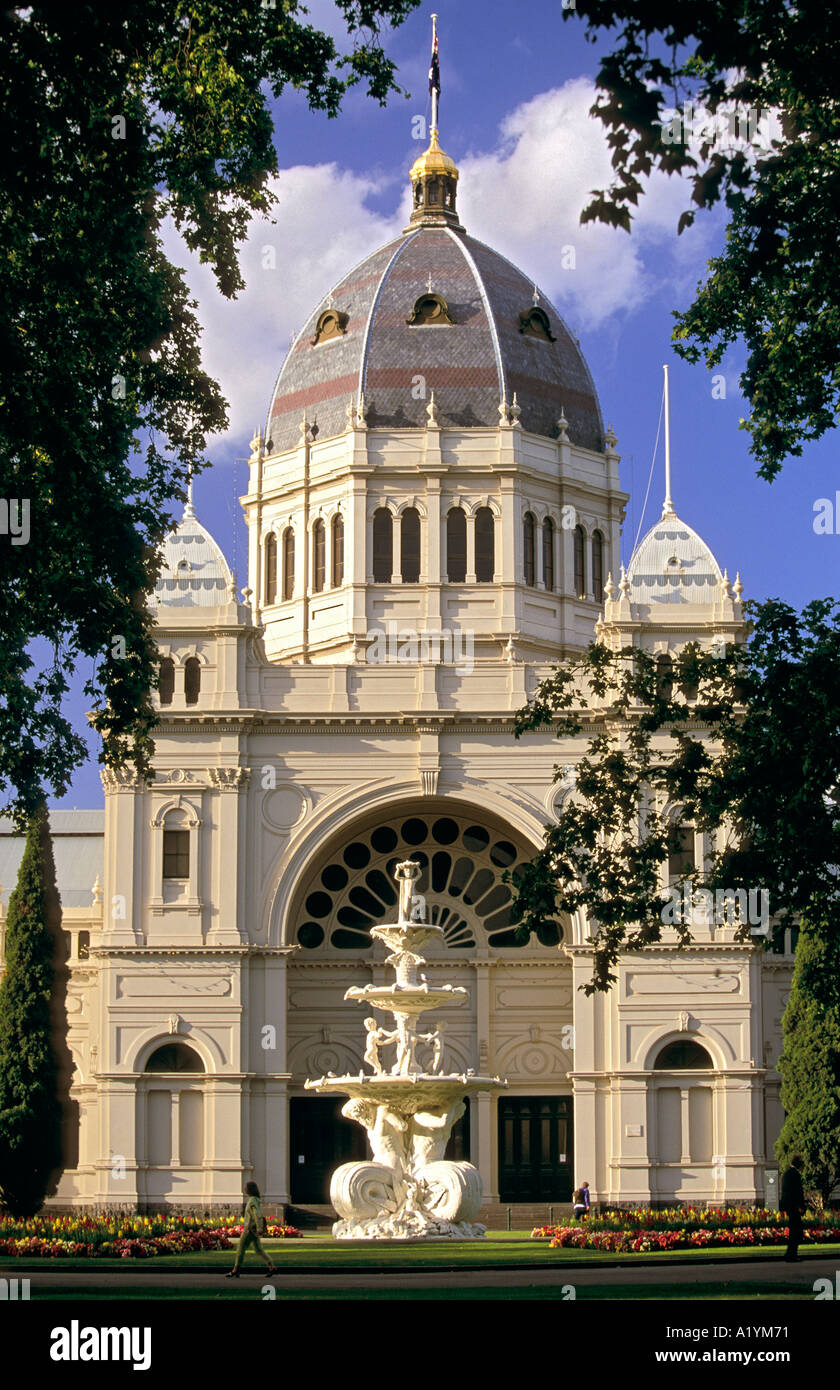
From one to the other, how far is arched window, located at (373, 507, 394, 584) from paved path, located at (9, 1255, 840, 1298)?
121 feet

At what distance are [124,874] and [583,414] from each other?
23676 mm

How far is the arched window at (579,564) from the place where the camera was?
71.0 m

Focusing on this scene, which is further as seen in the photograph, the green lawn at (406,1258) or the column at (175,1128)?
the column at (175,1128)

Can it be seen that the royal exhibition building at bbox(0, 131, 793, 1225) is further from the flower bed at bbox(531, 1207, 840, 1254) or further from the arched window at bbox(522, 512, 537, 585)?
the flower bed at bbox(531, 1207, 840, 1254)

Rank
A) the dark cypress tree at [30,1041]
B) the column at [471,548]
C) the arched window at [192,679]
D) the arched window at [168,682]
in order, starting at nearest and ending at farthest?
the dark cypress tree at [30,1041] → the arched window at [168,682] → the arched window at [192,679] → the column at [471,548]

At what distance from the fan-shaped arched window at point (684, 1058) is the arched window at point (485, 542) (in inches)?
673

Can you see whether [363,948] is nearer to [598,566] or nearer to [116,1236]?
[598,566]

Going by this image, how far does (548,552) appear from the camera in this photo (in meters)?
70.2

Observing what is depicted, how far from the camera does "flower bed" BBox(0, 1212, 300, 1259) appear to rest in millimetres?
38963

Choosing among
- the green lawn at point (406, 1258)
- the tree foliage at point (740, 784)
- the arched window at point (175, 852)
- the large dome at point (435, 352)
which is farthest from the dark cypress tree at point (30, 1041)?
the tree foliage at point (740, 784)

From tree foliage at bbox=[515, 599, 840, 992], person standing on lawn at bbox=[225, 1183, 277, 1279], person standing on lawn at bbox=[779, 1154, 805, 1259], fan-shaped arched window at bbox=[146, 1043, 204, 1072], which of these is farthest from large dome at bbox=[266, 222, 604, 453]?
person standing on lawn at bbox=[225, 1183, 277, 1279]

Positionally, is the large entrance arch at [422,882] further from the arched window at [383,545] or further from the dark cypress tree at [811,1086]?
the arched window at [383,545]
